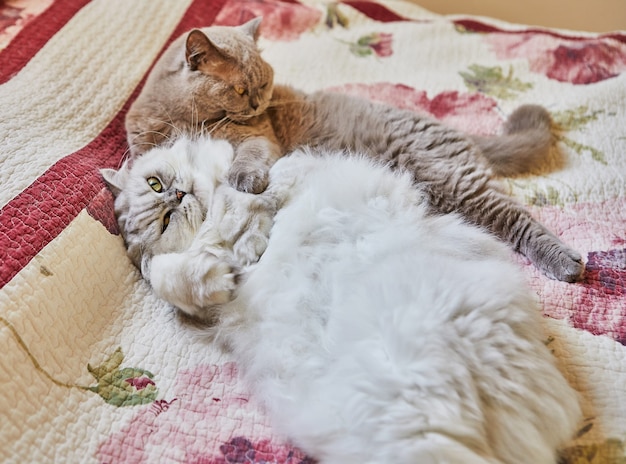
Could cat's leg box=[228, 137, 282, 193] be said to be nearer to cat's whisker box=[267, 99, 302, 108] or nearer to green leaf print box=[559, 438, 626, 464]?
cat's whisker box=[267, 99, 302, 108]

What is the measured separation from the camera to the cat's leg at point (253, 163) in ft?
3.95

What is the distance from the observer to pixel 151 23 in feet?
5.68

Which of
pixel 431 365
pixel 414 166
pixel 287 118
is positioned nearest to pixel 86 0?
pixel 287 118

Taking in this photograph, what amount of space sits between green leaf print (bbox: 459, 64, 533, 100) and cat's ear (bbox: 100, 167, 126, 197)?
1099 millimetres

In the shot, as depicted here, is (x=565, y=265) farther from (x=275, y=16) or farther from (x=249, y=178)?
(x=275, y=16)

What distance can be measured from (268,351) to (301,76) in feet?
3.58

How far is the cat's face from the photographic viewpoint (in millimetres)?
1396

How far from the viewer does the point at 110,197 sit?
4.03 feet

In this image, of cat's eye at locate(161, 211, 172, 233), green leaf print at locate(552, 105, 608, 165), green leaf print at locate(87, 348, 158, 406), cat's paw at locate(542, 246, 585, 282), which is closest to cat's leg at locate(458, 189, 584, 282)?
cat's paw at locate(542, 246, 585, 282)

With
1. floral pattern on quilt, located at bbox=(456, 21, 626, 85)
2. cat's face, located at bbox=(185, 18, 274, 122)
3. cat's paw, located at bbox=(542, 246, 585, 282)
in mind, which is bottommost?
cat's paw, located at bbox=(542, 246, 585, 282)

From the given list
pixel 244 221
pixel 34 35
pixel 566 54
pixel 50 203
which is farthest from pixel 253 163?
pixel 566 54

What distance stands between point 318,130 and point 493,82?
0.69m

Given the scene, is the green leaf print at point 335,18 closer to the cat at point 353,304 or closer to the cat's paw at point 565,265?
the cat at point 353,304

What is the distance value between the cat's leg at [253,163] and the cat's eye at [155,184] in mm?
152
